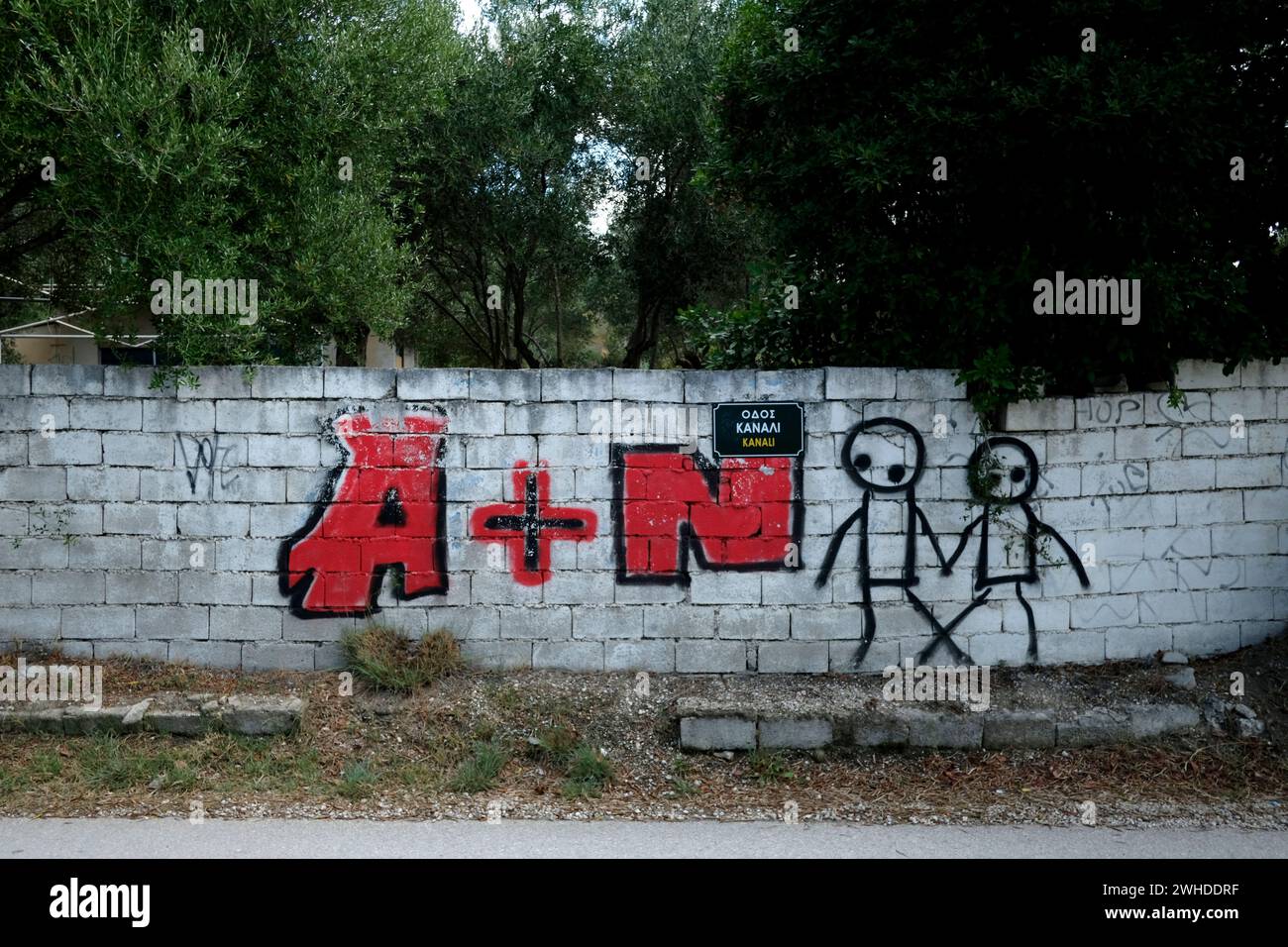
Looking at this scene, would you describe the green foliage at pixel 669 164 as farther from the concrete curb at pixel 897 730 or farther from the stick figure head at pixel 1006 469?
the concrete curb at pixel 897 730

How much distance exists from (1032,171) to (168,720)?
239 inches

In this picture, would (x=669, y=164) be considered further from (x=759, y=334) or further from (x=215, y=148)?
(x=215, y=148)

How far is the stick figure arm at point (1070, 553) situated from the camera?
629cm

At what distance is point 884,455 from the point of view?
6.28m

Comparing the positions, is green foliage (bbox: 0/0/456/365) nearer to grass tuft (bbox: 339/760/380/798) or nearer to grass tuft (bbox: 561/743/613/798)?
grass tuft (bbox: 339/760/380/798)

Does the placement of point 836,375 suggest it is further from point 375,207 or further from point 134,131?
point 134,131

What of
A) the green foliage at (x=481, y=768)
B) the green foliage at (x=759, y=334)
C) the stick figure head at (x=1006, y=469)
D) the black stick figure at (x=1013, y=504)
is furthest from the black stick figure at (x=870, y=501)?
the green foliage at (x=481, y=768)

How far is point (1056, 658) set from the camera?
632cm

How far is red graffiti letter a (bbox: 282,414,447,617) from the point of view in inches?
245

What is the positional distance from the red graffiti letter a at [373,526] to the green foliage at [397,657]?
23cm

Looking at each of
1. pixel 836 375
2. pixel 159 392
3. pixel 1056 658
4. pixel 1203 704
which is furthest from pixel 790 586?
pixel 159 392

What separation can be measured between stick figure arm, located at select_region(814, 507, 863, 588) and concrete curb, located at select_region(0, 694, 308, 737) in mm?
3294

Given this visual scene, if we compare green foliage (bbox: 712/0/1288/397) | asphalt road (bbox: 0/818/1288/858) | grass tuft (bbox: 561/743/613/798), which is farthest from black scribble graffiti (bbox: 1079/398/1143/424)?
grass tuft (bbox: 561/743/613/798)

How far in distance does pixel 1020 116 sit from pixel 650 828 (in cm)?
451
